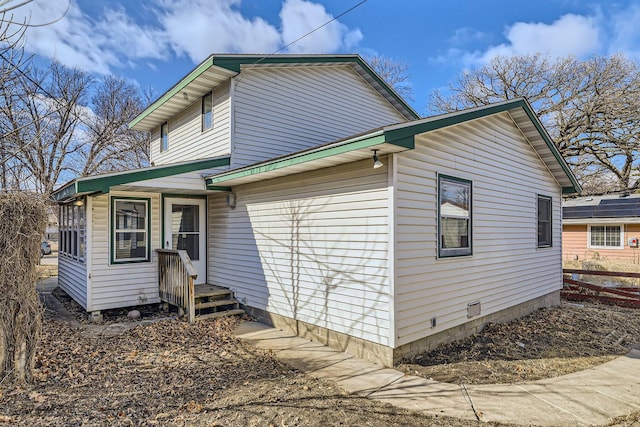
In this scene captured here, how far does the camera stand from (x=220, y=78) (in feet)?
27.4

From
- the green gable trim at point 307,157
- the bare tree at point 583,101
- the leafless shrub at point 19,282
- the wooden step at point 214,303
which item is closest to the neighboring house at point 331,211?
the green gable trim at point 307,157

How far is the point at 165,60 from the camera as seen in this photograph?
18.4 meters

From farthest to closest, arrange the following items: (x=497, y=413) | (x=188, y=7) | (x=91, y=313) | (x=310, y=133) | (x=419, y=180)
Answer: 1. (x=310, y=133)
2. (x=188, y=7)
3. (x=91, y=313)
4. (x=419, y=180)
5. (x=497, y=413)

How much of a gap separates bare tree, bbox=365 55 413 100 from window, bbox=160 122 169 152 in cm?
2127

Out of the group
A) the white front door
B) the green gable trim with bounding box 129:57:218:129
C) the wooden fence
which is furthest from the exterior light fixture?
the wooden fence

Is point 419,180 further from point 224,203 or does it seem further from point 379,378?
point 224,203

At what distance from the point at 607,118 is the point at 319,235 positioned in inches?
892

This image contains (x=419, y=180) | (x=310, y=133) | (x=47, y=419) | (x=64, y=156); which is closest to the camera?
(x=47, y=419)

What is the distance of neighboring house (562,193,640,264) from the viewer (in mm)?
16891

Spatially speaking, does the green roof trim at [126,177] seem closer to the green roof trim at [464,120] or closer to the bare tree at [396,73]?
the green roof trim at [464,120]

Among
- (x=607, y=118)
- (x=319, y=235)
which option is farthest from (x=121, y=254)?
(x=607, y=118)

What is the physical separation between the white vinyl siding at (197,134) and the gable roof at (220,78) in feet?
0.79

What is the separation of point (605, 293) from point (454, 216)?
→ 7.86m

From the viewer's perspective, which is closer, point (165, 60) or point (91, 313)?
point (91, 313)
